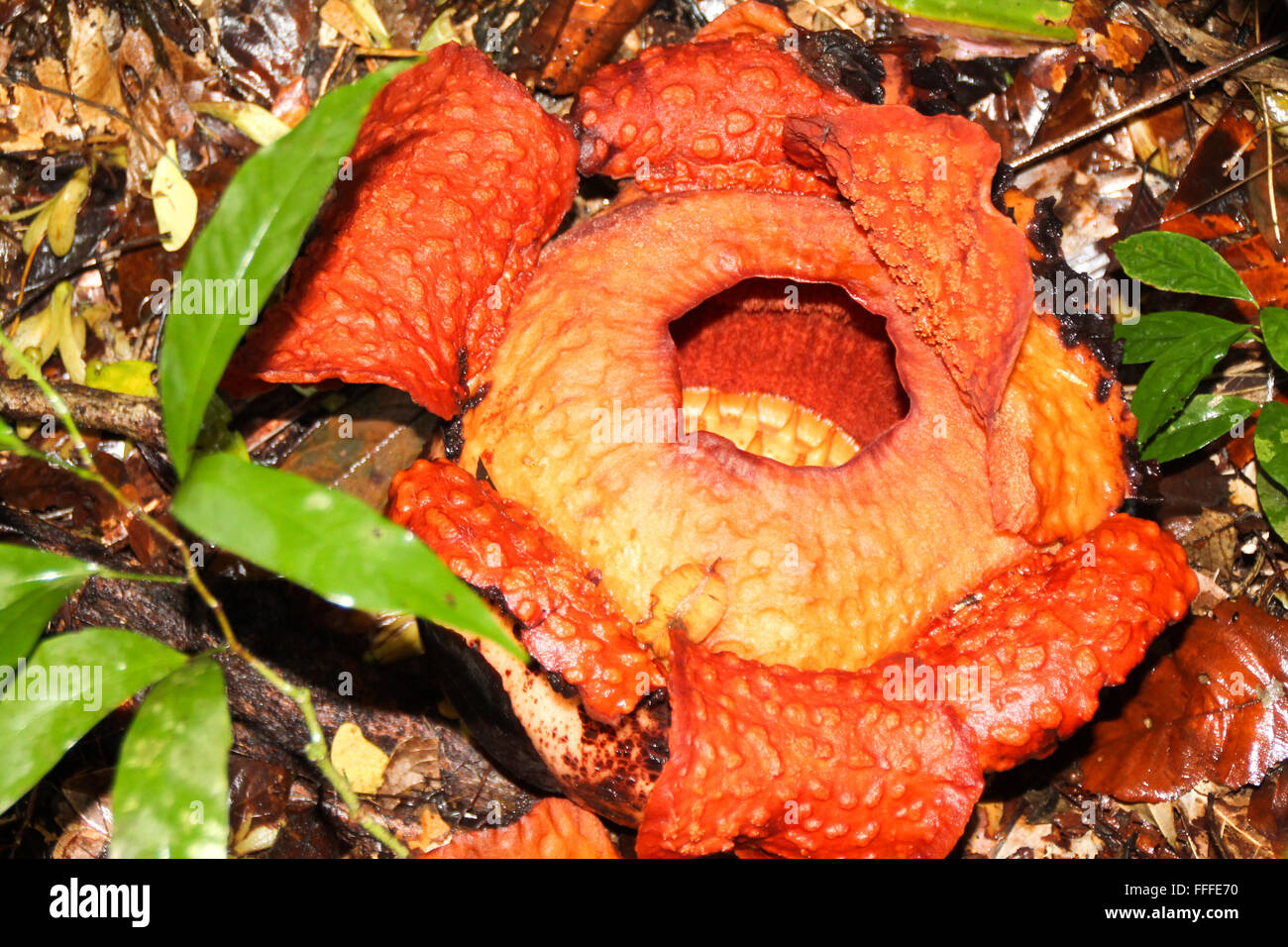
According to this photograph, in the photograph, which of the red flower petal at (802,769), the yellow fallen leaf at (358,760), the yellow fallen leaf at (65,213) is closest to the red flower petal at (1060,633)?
the red flower petal at (802,769)

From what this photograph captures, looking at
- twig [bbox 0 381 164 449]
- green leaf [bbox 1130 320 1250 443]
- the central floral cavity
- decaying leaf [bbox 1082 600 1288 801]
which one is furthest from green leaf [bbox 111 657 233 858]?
green leaf [bbox 1130 320 1250 443]

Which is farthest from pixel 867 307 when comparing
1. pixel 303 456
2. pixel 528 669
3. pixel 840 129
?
pixel 303 456

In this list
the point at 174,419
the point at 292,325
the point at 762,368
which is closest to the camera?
the point at 174,419

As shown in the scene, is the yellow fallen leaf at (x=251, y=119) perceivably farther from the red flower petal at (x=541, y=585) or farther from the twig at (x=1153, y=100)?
the twig at (x=1153, y=100)

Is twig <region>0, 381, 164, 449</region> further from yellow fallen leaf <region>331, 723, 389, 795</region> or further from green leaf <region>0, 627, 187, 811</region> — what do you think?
yellow fallen leaf <region>331, 723, 389, 795</region>

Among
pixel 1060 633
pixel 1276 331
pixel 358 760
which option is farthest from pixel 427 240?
pixel 1276 331

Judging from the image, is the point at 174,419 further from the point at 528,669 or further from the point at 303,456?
the point at 303,456
